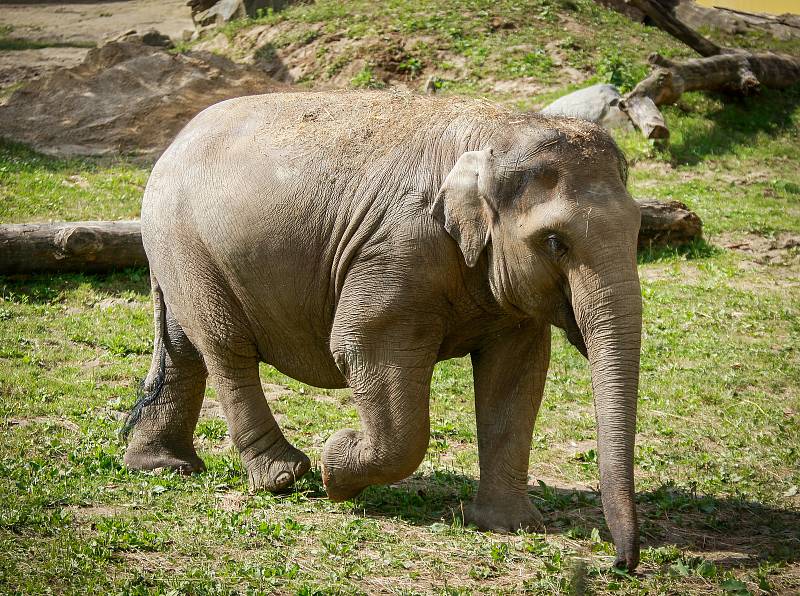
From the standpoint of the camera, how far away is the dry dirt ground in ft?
67.1

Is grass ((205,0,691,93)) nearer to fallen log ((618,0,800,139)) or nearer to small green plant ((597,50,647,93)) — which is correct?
small green plant ((597,50,647,93))

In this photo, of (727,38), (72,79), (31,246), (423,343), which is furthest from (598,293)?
(727,38)

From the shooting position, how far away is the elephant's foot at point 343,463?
580 cm

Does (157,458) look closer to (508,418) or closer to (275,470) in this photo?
(275,470)

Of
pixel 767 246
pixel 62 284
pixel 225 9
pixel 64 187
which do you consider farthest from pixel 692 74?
pixel 225 9

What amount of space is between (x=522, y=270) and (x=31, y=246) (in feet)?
23.0

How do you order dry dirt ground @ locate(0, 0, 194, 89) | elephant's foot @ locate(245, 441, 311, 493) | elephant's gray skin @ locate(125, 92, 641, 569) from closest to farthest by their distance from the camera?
elephant's gray skin @ locate(125, 92, 641, 569), elephant's foot @ locate(245, 441, 311, 493), dry dirt ground @ locate(0, 0, 194, 89)

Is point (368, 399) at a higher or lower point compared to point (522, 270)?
lower

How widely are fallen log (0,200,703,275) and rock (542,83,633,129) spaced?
7.09m

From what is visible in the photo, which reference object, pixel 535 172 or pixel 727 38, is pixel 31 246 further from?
pixel 727 38

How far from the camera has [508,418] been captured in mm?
5953

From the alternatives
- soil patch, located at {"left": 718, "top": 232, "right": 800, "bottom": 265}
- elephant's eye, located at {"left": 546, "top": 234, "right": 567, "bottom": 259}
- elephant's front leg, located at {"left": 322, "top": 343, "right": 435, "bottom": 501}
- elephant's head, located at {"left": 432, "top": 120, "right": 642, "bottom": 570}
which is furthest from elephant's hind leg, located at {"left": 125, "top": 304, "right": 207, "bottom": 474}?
soil patch, located at {"left": 718, "top": 232, "right": 800, "bottom": 265}

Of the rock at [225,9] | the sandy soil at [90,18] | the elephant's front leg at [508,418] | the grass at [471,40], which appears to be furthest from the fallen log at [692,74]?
the sandy soil at [90,18]

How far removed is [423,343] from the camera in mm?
5531
